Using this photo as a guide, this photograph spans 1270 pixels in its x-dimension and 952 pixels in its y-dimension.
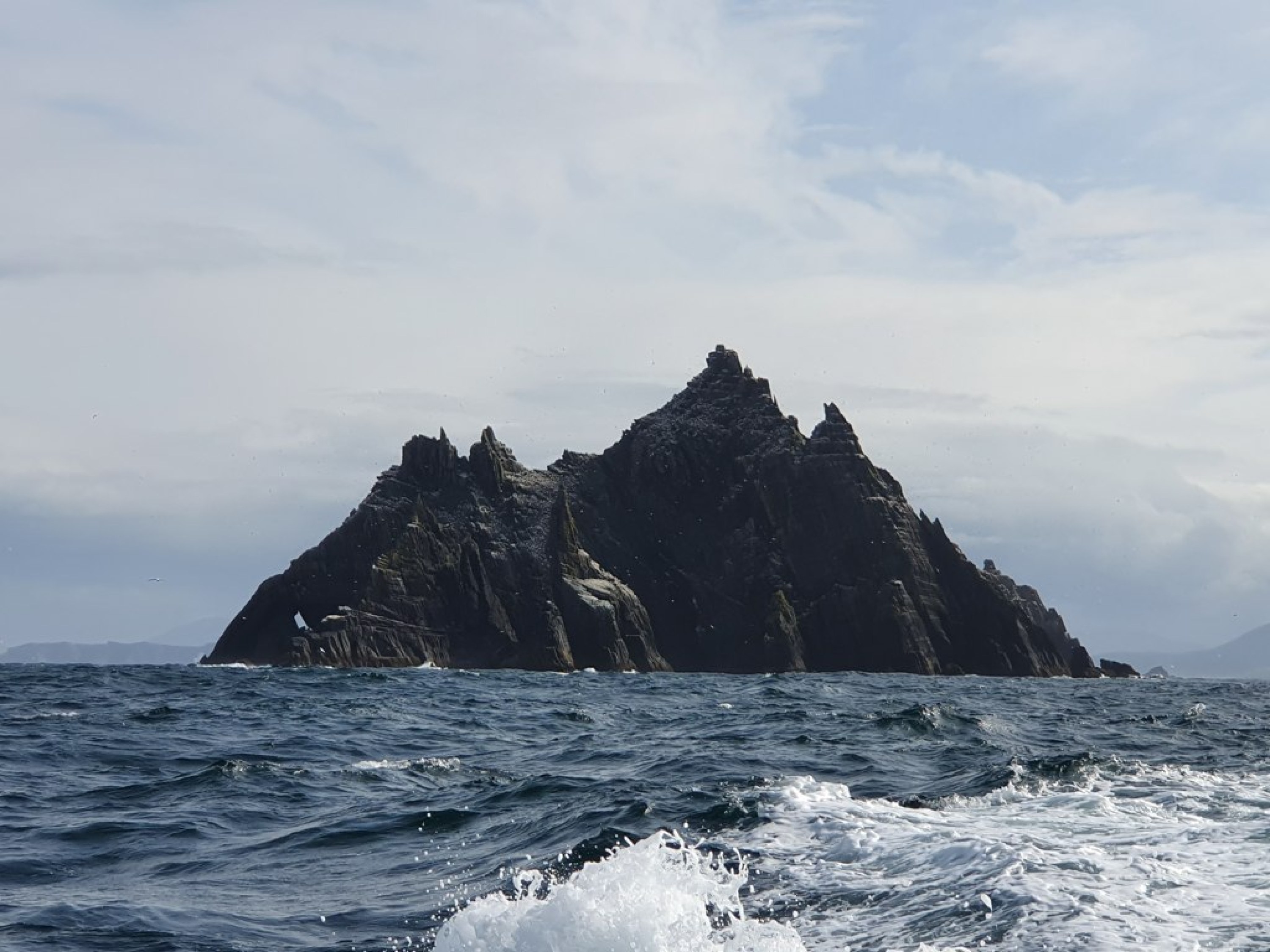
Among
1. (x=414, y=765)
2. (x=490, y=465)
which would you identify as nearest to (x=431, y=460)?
(x=490, y=465)

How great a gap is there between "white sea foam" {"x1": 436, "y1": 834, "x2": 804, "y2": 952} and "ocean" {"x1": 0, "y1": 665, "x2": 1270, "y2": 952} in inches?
1.7

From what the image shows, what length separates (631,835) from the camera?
20.7 meters

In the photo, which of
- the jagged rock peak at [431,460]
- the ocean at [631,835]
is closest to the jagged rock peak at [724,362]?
the jagged rock peak at [431,460]

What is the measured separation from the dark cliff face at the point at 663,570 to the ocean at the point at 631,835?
283 feet

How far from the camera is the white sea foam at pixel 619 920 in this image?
13820mm

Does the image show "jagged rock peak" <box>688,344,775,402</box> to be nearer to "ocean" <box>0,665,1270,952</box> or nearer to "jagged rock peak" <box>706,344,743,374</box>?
"jagged rock peak" <box>706,344,743,374</box>

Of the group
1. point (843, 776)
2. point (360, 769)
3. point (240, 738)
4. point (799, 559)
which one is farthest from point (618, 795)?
point (799, 559)

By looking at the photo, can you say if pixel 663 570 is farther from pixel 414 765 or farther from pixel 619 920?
pixel 619 920

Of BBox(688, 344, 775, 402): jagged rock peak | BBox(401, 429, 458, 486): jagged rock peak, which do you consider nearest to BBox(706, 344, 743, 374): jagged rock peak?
BBox(688, 344, 775, 402): jagged rock peak

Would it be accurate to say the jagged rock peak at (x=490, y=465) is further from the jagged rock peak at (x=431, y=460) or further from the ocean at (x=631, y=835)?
the ocean at (x=631, y=835)

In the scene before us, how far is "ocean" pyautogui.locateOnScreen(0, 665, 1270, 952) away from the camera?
1512cm

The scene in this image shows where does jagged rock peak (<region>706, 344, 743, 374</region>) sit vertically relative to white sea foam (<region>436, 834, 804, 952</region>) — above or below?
above

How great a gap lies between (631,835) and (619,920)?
21.8 feet

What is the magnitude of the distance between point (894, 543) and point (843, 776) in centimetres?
11732
